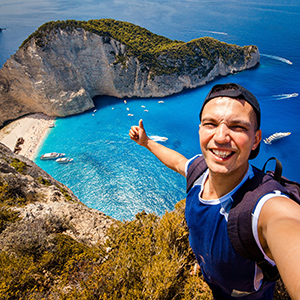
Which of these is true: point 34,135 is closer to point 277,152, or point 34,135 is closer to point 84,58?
point 84,58

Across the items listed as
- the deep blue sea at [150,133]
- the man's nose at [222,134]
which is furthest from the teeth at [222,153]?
the deep blue sea at [150,133]

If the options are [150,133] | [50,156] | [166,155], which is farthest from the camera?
[150,133]

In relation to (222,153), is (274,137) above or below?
below

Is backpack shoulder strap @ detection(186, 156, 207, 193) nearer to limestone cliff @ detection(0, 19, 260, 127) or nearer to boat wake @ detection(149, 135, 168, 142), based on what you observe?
boat wake @ detection(149, 135, 168, 142)

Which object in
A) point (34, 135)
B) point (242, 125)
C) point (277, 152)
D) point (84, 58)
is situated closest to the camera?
point (242, 125)

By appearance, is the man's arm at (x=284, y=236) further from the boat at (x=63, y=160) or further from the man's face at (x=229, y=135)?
the boat at (x=63, y=160)

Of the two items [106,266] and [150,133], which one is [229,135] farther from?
[150,133]

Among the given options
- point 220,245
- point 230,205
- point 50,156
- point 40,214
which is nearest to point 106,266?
point 220,245

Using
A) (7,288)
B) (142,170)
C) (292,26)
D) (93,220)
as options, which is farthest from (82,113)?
(292,26)
